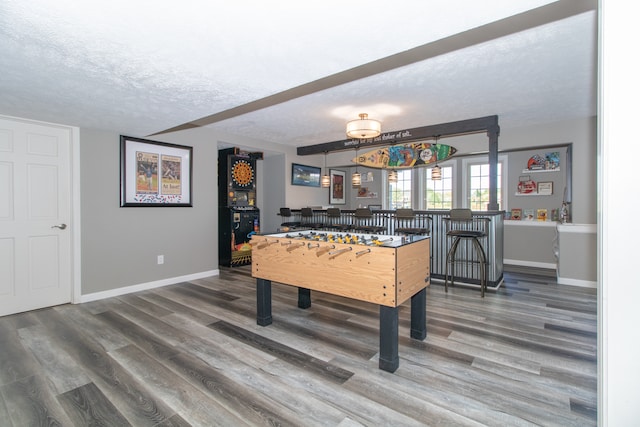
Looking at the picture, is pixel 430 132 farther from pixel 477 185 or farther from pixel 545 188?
pixel 545 188

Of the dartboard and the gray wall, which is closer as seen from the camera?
the gray wall

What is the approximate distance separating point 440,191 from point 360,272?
5.59 metres

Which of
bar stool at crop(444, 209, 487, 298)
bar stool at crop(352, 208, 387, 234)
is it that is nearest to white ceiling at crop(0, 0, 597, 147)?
bar stool at crop(444, 209, 487, 298)

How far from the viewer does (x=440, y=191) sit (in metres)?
7.20

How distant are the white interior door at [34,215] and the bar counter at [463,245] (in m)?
4.26

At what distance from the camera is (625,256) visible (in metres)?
1.13

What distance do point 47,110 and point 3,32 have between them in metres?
1.66

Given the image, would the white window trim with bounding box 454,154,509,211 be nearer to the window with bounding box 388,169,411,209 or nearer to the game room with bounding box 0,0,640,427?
the game room with bounding box 0,0,640,427

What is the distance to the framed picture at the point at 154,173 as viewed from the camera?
4.04 meters

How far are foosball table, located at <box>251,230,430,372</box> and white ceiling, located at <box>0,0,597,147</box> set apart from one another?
1321mm

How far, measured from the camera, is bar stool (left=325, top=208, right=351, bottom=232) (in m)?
5.23

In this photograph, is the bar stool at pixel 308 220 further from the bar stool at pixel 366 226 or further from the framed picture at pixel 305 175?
the framed picture at pixel 305 175

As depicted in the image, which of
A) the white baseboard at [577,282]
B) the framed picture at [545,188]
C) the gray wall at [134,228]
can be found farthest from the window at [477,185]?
the gray wall at [134,228]

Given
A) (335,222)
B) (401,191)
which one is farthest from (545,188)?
(335,222)
